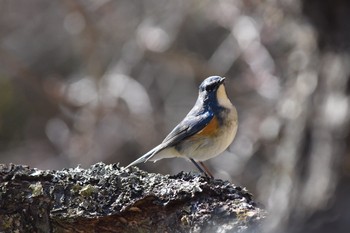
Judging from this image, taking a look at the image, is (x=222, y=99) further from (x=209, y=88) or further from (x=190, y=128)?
(x=190, y=128)

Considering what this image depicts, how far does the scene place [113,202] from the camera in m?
3.11

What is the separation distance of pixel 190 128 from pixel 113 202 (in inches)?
101

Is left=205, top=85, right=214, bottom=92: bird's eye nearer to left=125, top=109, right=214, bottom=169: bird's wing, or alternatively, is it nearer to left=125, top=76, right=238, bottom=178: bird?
left=125, top=76, right=238, bottom=178: bird

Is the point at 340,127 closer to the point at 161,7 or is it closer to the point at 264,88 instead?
the point at 264,88

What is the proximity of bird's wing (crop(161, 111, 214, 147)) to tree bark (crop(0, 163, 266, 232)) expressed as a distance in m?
2.37

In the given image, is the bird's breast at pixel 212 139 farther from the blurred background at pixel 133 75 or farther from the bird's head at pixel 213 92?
the blurred background at pixel 133 75

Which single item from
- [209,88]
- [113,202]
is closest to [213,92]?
[209,88]

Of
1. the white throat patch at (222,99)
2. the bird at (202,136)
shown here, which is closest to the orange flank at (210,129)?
the bird at (202,136)

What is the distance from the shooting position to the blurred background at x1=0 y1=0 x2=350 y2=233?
9.05m

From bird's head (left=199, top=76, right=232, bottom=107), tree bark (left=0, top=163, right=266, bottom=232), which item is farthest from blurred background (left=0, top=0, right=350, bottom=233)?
tree bark (left=0, top=163, right=266, bottom=232)

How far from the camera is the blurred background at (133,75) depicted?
905cm

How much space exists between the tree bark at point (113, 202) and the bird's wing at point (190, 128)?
2.37 metres

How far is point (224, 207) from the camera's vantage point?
2967mm

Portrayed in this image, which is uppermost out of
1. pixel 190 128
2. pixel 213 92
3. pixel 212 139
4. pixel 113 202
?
pixel 213 92
